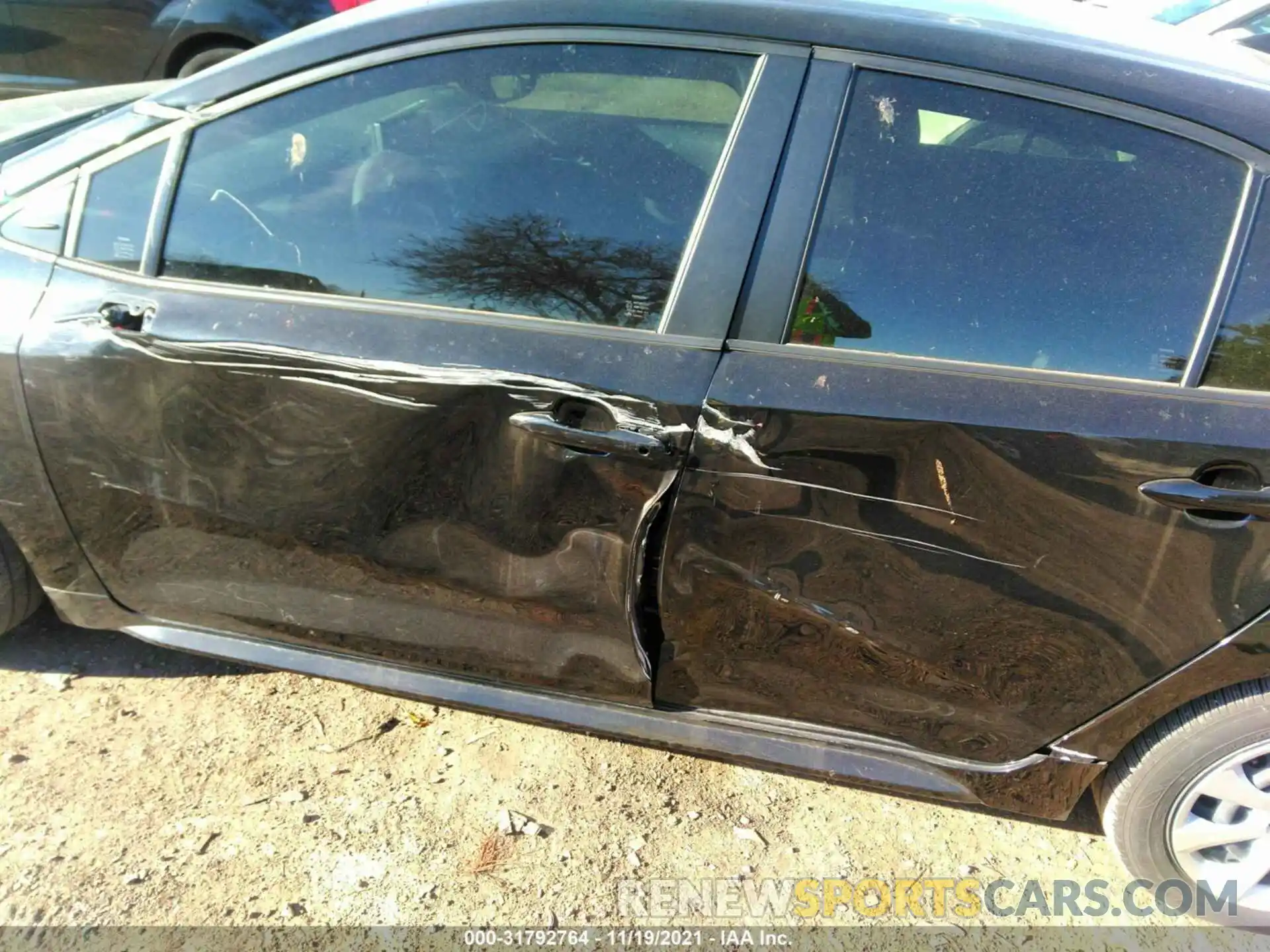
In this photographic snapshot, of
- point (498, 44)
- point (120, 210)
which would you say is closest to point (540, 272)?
point (498, 44)

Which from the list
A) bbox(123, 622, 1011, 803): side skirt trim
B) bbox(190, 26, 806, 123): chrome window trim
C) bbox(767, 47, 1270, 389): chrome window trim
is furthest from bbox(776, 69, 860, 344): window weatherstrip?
bbox(123, 622, 1011, 803): side skirt trim

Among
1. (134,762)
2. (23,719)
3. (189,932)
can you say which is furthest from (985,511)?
(23,719)

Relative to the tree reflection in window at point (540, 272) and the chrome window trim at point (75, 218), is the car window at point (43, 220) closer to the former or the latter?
the chrome window trim at point (75, 218)

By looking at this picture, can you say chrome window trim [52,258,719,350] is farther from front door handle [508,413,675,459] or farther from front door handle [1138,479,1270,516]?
front door handle [1138,479,1270,516]

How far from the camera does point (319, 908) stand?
1.84 meters

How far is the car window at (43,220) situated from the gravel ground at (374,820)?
46.8 inches

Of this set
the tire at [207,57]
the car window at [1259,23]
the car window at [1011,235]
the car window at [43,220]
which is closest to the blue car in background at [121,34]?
the tire at [207,57]

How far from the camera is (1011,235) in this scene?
5.12ft

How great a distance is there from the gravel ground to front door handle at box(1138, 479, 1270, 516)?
42.7 inches

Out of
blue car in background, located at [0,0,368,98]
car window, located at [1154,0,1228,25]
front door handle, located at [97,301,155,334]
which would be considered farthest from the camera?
car window, located at [1154,0,1228,25]

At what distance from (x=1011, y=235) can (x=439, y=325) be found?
44.1 inches

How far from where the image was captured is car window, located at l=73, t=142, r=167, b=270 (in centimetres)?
179

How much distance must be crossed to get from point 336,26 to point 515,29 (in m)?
0.39

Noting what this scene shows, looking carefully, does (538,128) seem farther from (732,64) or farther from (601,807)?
(601,807)
